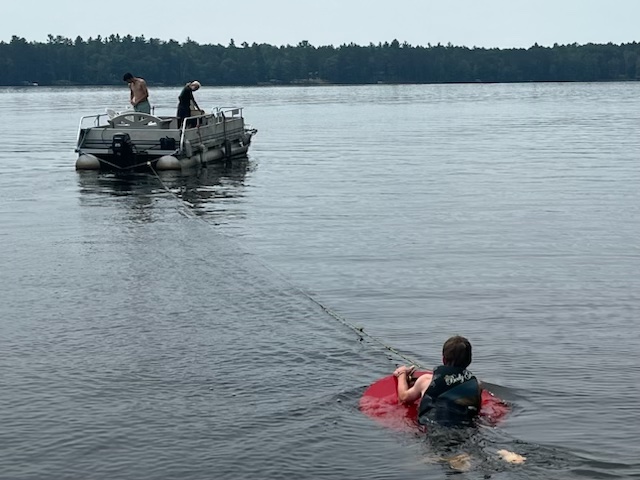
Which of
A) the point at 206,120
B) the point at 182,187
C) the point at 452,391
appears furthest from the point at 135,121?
the point at 452,391

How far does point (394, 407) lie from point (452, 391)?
0.96m

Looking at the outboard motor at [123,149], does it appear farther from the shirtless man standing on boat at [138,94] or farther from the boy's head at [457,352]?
the boy's head at [457,352]

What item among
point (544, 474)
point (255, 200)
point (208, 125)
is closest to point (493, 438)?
point (544, 474)

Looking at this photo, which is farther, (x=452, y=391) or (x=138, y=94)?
(x=138, y=94)

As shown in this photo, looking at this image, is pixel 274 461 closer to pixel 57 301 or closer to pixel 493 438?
pixel 493 438

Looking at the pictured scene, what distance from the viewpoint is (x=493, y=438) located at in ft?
36.2

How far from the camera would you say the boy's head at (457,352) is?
10.8 meters

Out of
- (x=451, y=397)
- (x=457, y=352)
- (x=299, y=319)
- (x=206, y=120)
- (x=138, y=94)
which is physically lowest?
(x=299, y=319)

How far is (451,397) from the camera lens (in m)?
10.9

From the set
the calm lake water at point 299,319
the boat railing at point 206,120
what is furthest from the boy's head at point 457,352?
the boat railing at point 206,120

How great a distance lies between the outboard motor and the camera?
112ft

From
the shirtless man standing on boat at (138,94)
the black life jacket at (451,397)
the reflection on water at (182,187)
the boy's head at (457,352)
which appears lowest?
the reflection on water at (182,187)

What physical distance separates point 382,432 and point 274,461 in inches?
46.4

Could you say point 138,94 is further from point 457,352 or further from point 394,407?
point 457,352
